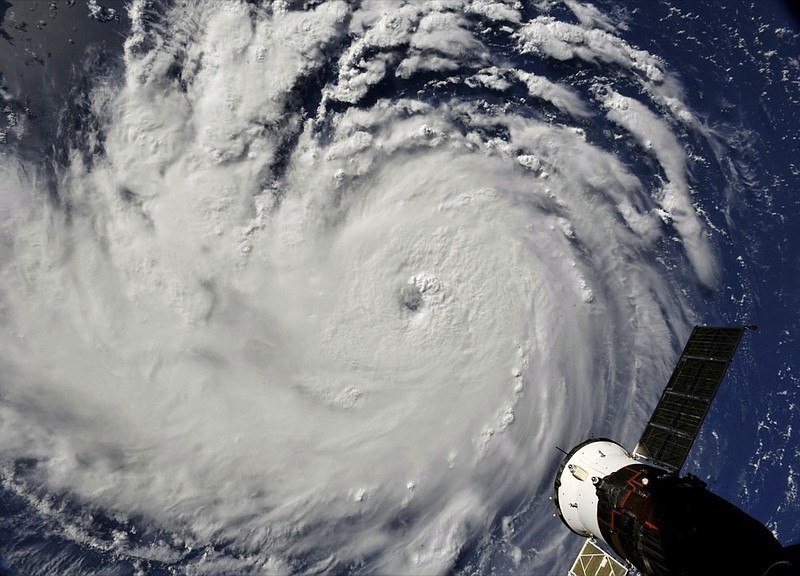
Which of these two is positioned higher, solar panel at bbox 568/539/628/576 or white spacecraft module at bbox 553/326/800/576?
white spacecraft module at bbox 553/326/800/576

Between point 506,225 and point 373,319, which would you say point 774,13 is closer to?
point 506,225

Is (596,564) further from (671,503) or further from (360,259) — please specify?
(360,259)

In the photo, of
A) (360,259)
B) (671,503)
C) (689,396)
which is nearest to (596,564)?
(671,503)

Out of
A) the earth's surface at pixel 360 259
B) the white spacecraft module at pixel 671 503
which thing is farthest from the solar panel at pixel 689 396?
the earth's surface at pixel 360 259

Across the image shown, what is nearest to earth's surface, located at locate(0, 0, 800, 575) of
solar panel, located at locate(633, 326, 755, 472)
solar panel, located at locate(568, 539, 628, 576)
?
solar panel, located at locate(633, 326, 755, 472)

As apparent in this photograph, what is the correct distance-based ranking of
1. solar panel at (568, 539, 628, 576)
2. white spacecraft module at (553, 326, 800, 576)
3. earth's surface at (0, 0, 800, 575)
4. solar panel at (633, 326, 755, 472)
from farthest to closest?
1. earth's surface at (0, 0, 800, 575)
2. solar panel at (568, 539, 628, 576)
3. solar panel at (633, 326, 755, 472)
4. white spacecraft module at (553, 326, 800, 576)

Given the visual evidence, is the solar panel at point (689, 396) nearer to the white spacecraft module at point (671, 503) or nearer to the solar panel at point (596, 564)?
the white spacecraft module at point (671, 503)

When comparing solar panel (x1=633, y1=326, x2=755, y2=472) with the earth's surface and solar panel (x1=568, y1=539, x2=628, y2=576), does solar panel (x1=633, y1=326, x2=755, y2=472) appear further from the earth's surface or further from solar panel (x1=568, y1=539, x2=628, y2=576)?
the earth's surface
